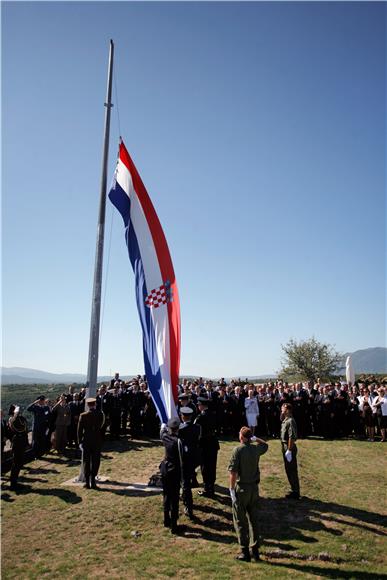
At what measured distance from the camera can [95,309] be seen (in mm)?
11594

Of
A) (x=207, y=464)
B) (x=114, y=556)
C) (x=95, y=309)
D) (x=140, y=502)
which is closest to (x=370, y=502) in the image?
(x=207, y=464)

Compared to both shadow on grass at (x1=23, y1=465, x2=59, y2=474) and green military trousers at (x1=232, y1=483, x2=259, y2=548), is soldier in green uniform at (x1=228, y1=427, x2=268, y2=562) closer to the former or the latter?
green military trousers at (x1=232, y1=483, x2=259, y2=548)

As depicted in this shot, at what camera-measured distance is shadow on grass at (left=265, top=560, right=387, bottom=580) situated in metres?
6.22

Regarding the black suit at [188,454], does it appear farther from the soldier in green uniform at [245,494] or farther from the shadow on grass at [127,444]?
the shadow on grass at [127,444]

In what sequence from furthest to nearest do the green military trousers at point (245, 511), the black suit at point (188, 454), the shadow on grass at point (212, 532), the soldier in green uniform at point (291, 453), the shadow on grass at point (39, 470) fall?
the shadow on grass at point (39, 470)
the soldier in green uniform at point (291, 453)
the black suit at point (188, 454)
the shadow on grass at point (212, 532)
the green military trousers at point (245, 511)

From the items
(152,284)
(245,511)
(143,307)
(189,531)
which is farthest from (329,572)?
(152,284)

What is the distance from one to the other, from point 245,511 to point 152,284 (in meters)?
6.02

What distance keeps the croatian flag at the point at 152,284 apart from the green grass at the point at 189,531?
2.48 meters

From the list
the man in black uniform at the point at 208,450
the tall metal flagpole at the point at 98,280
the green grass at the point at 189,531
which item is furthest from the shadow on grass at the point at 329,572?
the tall metal flagpole at the point at 98,280

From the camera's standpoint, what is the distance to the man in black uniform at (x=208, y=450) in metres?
9.91

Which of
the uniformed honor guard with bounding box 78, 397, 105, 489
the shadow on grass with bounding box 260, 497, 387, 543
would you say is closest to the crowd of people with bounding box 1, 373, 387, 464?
the uniformed honor guard with bounding box 78, 397, 105, 489

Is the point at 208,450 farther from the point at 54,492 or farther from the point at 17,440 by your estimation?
the point at 17,440

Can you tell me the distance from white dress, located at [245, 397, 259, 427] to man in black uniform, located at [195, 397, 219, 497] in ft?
24.0

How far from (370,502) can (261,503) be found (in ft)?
8.80
